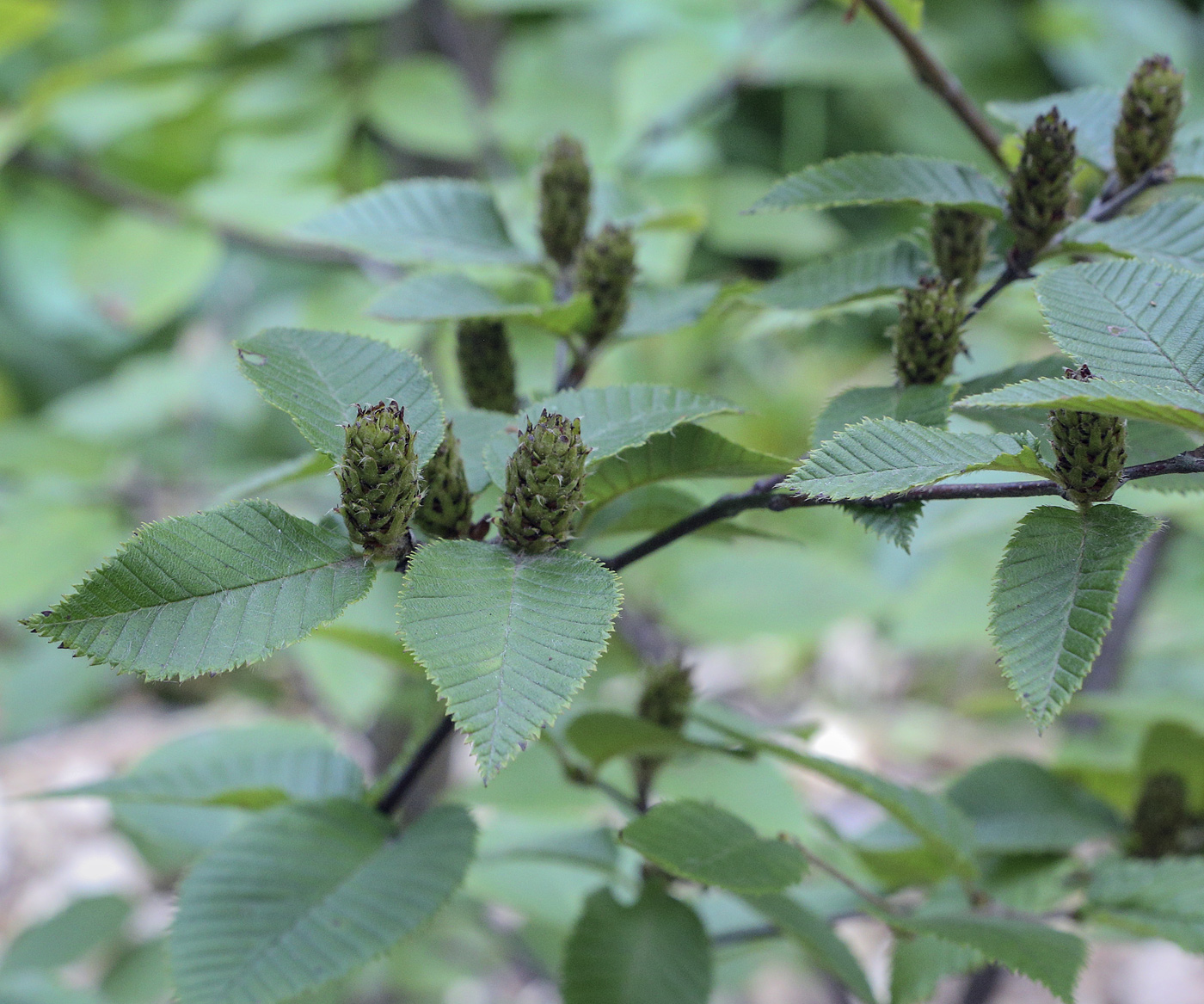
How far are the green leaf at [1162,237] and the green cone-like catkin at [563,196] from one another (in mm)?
233

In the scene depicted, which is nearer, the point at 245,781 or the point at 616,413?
the point at 616,413

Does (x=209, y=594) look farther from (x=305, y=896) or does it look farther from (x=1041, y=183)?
(x=1041, y=183)

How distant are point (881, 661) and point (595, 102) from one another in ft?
4.62

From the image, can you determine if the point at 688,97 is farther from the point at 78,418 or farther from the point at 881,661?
the point at 881,661

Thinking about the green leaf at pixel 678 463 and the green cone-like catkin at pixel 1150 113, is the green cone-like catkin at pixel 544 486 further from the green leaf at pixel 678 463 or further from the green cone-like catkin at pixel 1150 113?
the green cone-like catkin at pixel 1150 113

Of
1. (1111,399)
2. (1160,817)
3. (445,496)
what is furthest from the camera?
(1160,817)

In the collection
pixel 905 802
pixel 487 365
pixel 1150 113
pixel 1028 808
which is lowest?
pixel 1028 808

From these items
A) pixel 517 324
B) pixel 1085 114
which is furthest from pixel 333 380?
pixel 1085 114

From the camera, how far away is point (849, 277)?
491mm

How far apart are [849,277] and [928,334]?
0.28 feet

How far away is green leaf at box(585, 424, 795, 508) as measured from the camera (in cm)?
39

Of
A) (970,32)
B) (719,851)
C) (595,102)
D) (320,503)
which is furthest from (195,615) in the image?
(970,32)

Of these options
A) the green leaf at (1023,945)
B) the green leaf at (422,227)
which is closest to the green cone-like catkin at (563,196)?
the green leaf at (422,227)

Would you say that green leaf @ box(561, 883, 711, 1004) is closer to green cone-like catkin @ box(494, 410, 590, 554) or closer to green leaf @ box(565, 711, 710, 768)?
green leaf @ box(565, 711, 710, 768)
